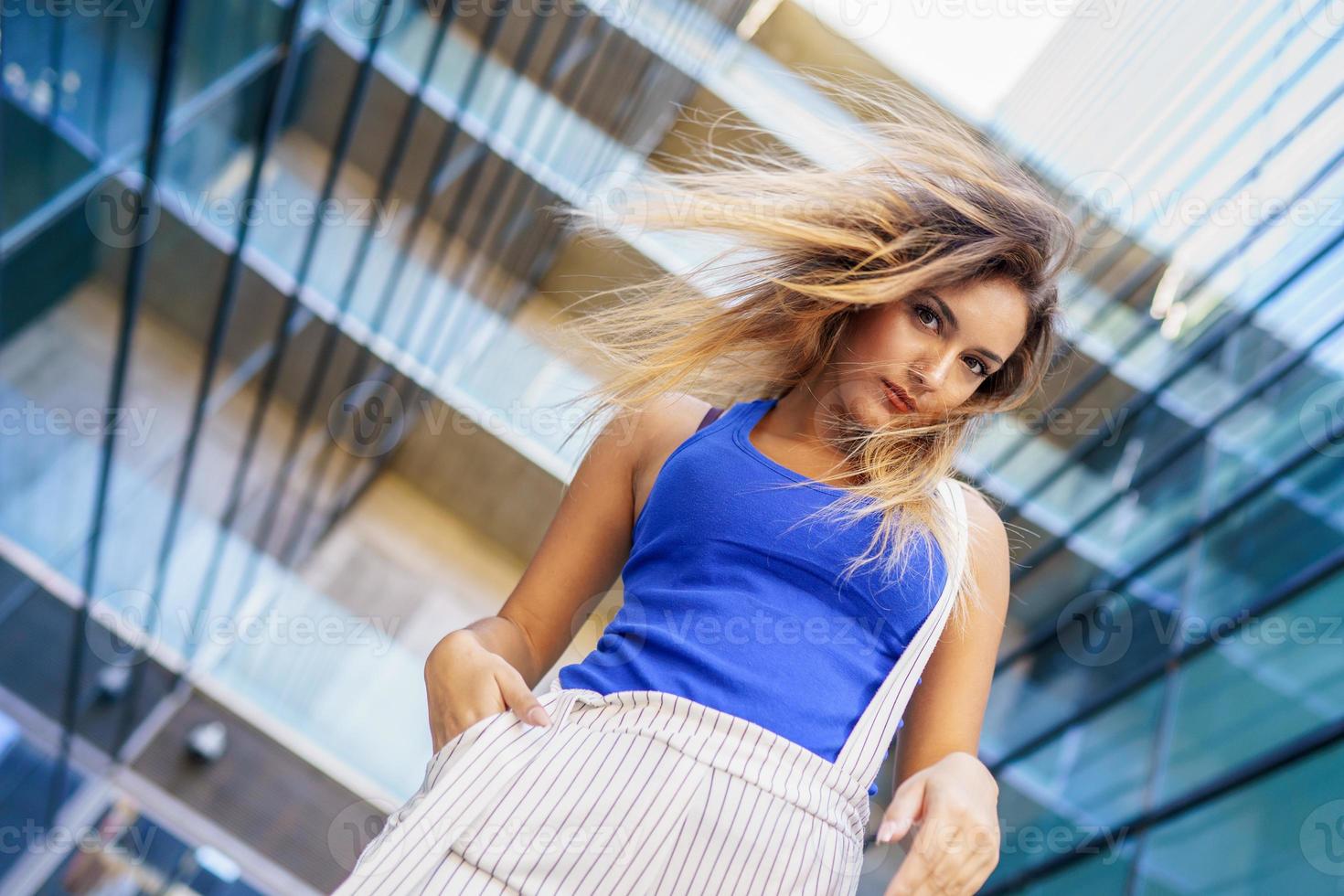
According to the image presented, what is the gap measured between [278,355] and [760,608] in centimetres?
649

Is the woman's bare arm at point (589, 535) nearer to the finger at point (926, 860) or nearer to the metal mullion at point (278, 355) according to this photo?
the finger at point (926, 860)

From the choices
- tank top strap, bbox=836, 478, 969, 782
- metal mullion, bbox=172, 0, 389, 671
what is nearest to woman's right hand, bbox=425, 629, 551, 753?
tank top strap, bbox=836, 478, 969, 782

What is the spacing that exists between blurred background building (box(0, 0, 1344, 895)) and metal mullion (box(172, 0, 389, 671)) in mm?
32

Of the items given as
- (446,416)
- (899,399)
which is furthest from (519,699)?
(446,416)

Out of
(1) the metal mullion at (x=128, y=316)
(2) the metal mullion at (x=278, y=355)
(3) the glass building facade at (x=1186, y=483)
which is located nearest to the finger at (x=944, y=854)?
(1) the metal mullion at (x=128, y=316)

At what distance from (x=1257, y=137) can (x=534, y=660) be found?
8944 mm

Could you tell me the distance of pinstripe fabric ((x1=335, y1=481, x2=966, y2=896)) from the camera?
1.23 metres

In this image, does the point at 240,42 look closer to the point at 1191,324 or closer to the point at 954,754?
the point at 954,754

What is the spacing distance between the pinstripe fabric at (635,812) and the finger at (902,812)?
3.6 inches

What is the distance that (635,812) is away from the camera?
1.25 meters

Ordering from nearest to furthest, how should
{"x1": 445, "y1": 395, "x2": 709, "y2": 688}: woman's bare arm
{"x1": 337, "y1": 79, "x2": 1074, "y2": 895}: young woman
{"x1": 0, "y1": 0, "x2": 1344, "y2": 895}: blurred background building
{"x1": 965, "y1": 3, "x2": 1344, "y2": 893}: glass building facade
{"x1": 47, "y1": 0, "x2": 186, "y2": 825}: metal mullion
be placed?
{"x1": 337, "y1": 79, "x2": 1074, "y2": 895}: young woman → {"x1": 445, "y1": 395, "x2": 709, "y2": 688}: woman's bare arm → {"x1": 47, "y1": 0, "x2": 186, "y2": 825}: metal mullion → {"x1": 0, "y1": 0, "x2": 1344, "y2": 895}: blurred background building → {"x1": 965, "y1": 3, "x2": 1344, "y2": 893}: glass building facade

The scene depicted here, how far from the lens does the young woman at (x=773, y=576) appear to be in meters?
1.24

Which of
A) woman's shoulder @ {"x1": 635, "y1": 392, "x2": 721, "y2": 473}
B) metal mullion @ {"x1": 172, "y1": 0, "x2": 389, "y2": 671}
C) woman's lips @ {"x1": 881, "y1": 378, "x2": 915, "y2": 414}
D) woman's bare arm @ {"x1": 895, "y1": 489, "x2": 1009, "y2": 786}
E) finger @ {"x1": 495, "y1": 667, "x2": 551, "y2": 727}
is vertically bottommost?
metal mullion @ {"x1": 172, "y1": 0, "x2": 389, "y2": 671}

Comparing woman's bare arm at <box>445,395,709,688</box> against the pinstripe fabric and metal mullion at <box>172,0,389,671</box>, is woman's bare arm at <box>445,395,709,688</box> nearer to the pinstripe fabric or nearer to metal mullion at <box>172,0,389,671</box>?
the pinstripe fabric
